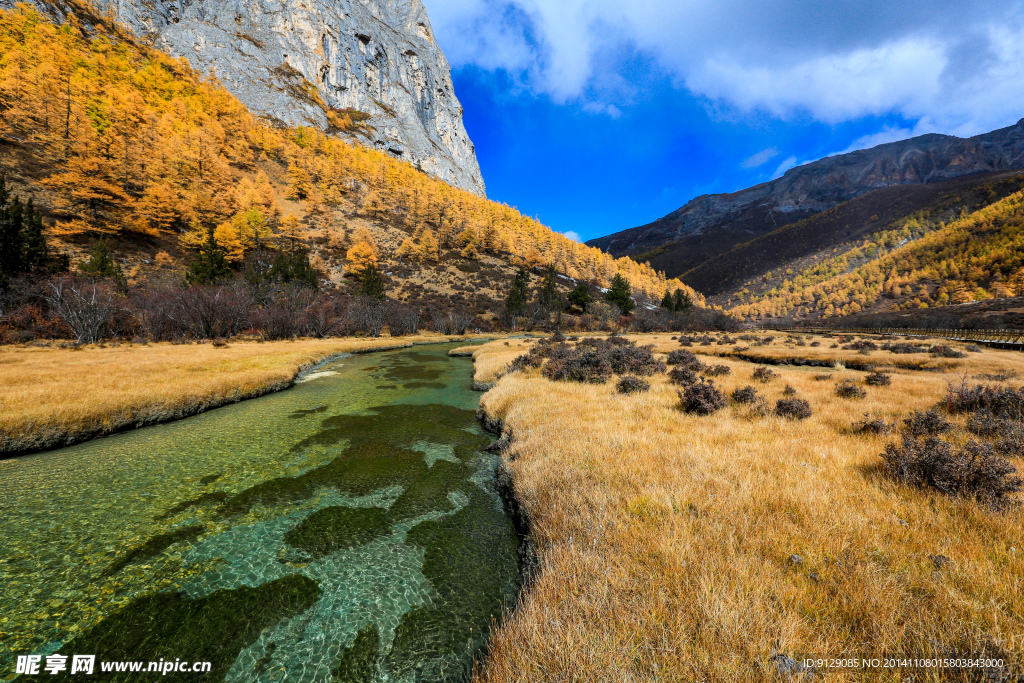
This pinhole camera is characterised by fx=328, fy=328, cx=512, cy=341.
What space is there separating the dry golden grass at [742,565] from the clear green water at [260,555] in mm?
1577

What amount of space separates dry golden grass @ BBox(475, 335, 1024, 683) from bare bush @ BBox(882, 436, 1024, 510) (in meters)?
0.32

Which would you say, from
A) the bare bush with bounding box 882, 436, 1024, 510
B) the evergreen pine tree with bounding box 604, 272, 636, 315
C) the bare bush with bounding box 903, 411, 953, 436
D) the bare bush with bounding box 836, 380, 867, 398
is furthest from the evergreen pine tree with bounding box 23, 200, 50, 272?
the evergreen pine tree with bounding box 604, 272, 636, 315

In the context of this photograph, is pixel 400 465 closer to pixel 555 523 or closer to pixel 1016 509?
pixel 555 523

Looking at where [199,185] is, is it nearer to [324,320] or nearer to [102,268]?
[102,268]

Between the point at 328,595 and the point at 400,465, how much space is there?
4.49 meters

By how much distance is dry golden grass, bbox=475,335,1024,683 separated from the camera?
9.73 feet

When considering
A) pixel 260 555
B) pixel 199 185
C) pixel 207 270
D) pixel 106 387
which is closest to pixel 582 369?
pixel 260 555

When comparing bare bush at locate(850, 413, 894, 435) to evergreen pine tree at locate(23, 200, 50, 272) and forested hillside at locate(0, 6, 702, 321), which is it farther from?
forested hillside at locate(0, 6, 702, 321)

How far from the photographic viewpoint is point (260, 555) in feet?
20.4

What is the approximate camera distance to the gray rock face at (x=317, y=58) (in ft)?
405

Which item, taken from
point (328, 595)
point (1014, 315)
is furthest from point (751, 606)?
point (1014, 315)

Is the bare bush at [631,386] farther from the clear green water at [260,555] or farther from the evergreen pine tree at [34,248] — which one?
the evergreen pine tree at [34,248]

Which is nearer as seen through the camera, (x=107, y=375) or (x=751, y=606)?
(x=751, y=606)

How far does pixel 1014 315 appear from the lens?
54.4 meters
